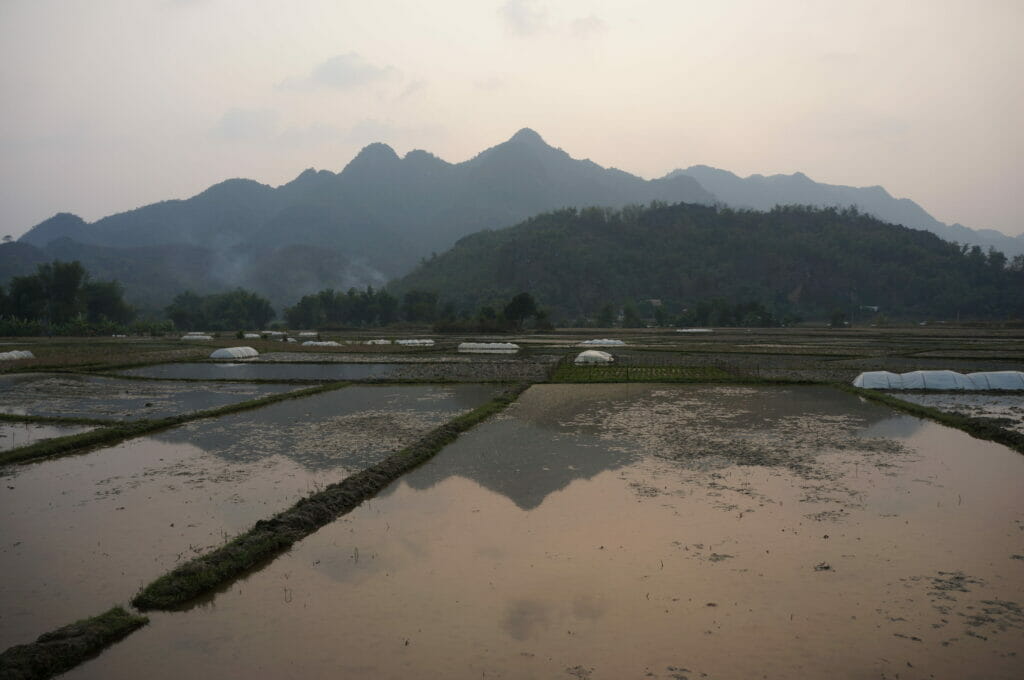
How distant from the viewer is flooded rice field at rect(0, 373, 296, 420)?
770 inches

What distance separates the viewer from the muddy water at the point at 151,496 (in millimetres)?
7355

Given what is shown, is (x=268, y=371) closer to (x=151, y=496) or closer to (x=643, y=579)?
(x=151, y=496)

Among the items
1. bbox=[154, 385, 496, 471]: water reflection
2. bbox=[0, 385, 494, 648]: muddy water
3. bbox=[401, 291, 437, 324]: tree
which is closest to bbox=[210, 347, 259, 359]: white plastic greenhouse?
bbox=[154, 385, 496, 471]: water reflection

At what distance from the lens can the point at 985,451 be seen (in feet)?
44.5

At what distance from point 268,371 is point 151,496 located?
21.9m

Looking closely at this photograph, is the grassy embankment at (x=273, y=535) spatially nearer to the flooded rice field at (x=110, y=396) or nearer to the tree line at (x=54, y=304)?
the flooded rice field at (x=110, y=396)

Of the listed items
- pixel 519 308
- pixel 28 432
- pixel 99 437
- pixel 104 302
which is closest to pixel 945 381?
pixel 99 437

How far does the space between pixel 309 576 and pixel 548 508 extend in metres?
3.76

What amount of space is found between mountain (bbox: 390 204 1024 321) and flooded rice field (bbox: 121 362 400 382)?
2670 inches

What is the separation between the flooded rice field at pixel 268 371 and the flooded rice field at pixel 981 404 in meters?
20.6

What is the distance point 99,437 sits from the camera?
15234 millimetres

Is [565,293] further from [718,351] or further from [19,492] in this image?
[19,492]

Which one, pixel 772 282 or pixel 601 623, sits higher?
pixel 772 282

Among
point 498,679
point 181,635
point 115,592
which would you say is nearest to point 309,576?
point 181,635
